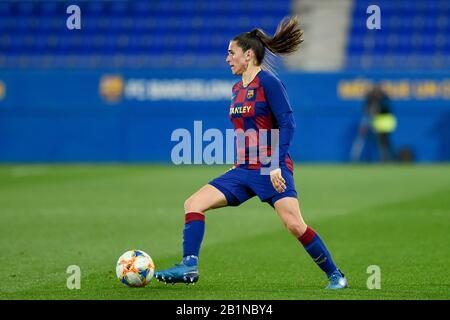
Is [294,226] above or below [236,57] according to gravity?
below

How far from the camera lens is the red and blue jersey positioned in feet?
25.3

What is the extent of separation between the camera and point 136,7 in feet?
98.3

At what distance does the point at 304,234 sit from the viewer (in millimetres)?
7824

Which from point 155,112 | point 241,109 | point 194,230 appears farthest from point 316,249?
point 155,112

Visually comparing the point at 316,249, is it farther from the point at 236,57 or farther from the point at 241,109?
the point at 236,57

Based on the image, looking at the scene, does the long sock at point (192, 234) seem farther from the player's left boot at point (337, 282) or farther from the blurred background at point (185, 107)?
the blurred background at point (185, 107)

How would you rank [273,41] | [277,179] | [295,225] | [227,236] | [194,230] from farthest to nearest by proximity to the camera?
1. [227,236]
2. [273,41]
3. [194,230]
4. [295,225]
5. [277,179]

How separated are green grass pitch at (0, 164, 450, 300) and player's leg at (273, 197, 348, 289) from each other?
175 millimetres

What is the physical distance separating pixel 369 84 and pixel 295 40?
18269mm

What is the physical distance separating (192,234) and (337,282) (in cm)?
117

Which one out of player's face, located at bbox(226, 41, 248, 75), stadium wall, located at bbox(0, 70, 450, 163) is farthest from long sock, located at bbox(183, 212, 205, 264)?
stadium wall, located at bbox(0, 70, 450, 163)

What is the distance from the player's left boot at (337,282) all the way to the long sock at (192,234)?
1049mm
